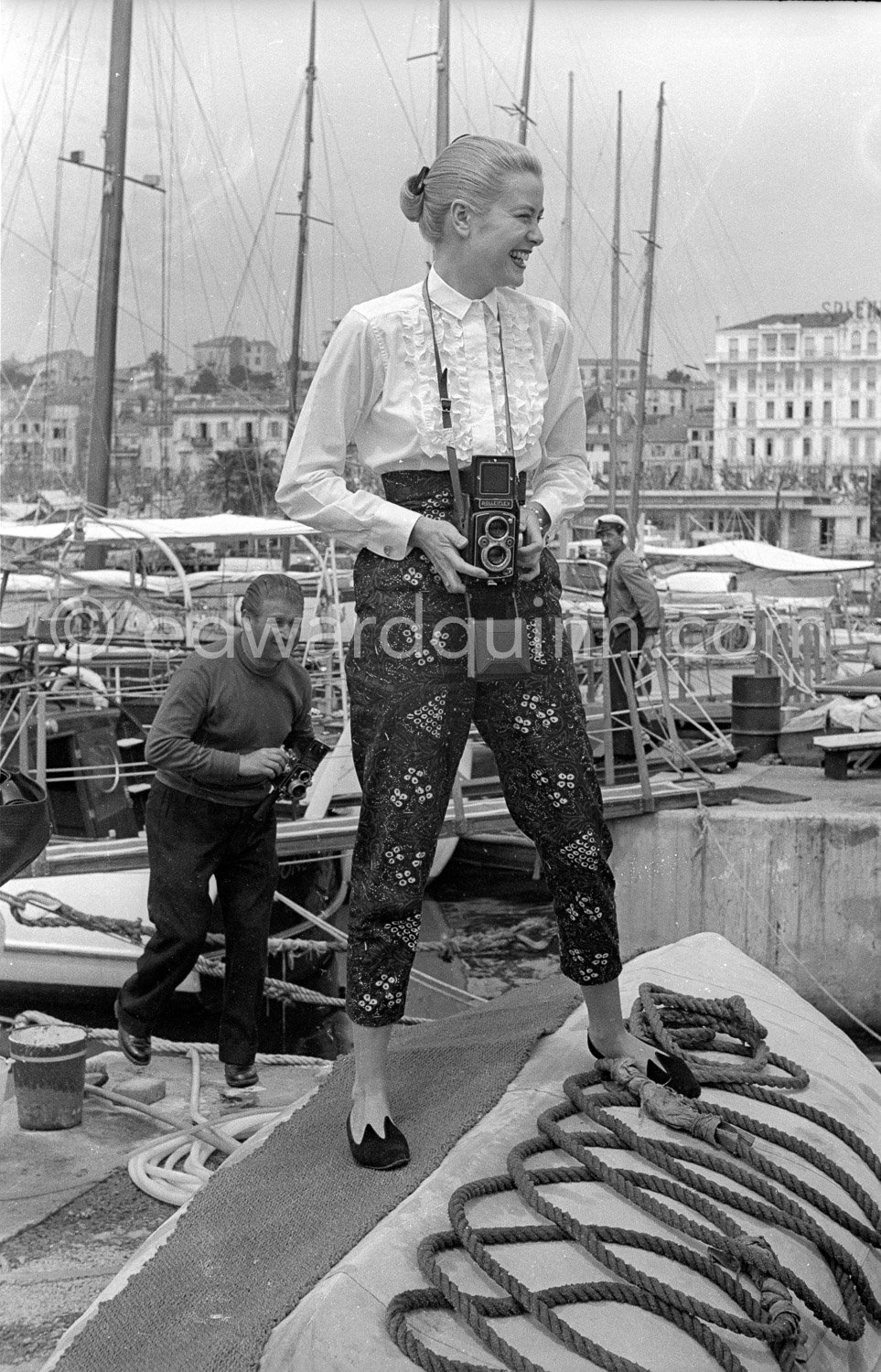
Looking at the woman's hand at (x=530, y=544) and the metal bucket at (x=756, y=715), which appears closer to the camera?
the woman's hand at (x=530, y=544)

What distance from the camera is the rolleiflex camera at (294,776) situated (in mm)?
5227

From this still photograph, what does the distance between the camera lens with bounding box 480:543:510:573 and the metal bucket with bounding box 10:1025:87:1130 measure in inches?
88.6

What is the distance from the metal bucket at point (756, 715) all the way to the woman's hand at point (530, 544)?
11.0 meters

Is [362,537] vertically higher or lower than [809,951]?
higher

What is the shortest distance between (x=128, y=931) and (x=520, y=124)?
22245 millimetres

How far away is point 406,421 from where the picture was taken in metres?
2.98

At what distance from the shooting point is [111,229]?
18.6 metres

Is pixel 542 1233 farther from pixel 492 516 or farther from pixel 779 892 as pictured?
pixel 779 892

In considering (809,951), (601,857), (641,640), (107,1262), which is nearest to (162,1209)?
(107,1262)

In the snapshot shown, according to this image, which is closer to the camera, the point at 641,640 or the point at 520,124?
the point at 641,640

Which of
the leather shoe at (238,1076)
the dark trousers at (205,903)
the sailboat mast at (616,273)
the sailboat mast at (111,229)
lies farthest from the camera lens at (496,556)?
the sailboat mast at (616,273)

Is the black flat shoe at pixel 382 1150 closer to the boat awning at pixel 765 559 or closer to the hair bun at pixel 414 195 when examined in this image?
the hair bun at pixel 414 195

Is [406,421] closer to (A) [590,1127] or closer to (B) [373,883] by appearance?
(B) [373,883]

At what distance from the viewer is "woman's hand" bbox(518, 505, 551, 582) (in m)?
2.96
